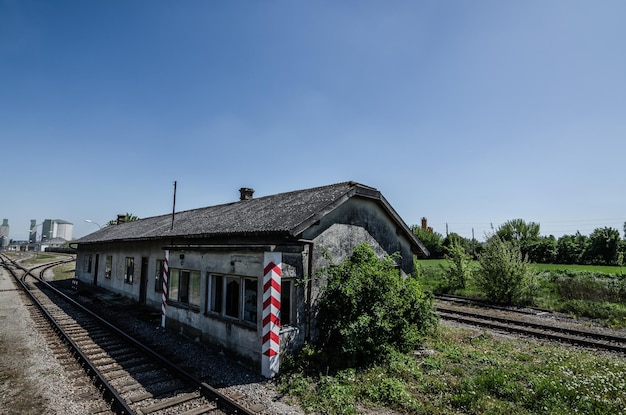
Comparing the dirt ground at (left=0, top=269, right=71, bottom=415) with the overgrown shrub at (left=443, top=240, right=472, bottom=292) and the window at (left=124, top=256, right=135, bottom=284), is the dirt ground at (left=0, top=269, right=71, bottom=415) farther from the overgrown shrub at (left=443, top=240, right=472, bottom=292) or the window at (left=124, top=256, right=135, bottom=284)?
the overgrown shrub at (left=443, top=240, right=472, bottom=292)

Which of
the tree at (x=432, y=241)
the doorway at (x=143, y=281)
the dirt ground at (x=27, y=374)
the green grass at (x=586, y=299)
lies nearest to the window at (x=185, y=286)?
the dirt ground at (x=27, y=374)

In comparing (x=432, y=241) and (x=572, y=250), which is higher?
(x=432, y=241)

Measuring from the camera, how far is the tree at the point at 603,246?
43.6 meters

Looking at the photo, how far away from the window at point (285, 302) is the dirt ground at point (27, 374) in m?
4.81

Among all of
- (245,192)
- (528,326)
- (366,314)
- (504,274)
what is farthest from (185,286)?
(504,274)

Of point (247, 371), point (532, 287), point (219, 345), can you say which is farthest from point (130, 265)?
point (532, 287)

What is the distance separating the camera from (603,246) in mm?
44719

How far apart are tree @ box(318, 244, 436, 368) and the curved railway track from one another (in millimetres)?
3217

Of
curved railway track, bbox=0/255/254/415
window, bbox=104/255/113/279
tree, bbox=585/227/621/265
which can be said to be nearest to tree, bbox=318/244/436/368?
curved railway track, bbox=0/255/254/415

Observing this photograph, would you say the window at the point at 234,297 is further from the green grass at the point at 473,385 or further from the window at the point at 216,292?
the green grass at the point at 473,385

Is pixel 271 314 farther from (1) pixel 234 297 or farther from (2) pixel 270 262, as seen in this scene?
(1) pixel 234 297

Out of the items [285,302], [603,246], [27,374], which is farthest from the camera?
[603,246]

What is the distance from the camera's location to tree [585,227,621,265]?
43.6 metres

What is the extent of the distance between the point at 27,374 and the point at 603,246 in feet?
193
